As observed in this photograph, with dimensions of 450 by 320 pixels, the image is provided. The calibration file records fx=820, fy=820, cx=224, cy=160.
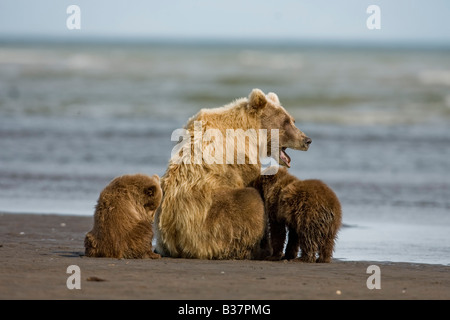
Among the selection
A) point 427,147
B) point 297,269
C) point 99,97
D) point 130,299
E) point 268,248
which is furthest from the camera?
point 99,97

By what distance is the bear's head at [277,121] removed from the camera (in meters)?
7.94

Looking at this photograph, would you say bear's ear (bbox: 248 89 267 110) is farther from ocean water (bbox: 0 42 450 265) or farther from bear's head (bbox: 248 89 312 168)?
ocean water (bbox: 0 42 450 265)

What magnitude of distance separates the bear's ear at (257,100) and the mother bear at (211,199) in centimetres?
21

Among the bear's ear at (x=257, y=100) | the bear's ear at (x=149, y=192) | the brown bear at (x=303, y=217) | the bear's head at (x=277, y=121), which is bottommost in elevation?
the brown bear at (x=303, y=217)

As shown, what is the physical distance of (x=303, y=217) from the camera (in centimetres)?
730

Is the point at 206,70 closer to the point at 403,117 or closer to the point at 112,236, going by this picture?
the point at 403,117

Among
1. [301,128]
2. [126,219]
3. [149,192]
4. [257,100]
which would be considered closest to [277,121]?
[257,100]

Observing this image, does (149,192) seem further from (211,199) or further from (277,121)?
(277,121)

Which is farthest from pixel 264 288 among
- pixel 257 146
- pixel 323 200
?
pixel 257 146

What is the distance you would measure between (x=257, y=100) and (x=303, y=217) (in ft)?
4.26

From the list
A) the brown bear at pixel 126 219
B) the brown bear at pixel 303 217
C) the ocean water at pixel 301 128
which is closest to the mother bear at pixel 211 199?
the brown bear at pixel 303 217

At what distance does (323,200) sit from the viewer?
7328 millimetres

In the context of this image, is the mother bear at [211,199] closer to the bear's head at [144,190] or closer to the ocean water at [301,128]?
the bear's head at [144,190]

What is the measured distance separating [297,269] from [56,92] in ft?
91.4
